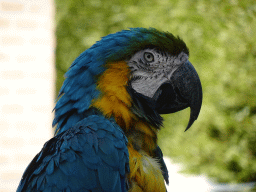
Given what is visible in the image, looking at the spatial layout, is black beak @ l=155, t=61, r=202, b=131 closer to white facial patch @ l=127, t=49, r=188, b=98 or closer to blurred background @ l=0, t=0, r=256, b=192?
white facial patch @ l=127, t=49, r=188, b=98

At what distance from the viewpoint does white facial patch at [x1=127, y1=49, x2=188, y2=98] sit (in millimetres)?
1185

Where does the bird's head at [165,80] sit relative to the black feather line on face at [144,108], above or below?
above

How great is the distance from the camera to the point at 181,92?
120 centimetres

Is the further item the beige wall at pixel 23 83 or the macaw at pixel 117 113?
the beige wall at pixel 23 83

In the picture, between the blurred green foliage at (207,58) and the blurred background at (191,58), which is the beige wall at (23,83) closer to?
the blurred background at (191,58)

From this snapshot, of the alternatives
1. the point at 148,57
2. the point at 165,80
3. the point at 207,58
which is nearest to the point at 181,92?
the point at 165,80

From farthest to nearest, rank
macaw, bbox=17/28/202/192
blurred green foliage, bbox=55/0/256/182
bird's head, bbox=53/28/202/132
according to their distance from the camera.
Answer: blurred green foliage, bbox=55/0/256/182 < bird's head, bbox=53/28/202/132 < macaw, bbox=17/28/202/192

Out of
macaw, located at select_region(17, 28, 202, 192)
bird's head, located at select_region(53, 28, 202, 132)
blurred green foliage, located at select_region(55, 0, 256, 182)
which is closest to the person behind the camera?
macaw, located at select_region(17, 28, 202, 192)

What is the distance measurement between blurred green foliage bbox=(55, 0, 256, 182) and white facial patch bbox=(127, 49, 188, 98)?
4.27 feet

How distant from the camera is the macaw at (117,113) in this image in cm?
96

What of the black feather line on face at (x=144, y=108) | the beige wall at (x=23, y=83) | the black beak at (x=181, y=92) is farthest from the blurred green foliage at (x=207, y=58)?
the black feather line on face at (x=144, y=108)

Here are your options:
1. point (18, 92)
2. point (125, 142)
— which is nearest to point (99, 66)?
point (125, 142)

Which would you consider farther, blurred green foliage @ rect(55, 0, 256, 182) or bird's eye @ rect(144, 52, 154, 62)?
blurred green foliage @ rect(55, 0, 256, 182)

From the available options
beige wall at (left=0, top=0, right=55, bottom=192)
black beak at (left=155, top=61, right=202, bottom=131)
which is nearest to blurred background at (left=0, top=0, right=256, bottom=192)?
beige wall at (left=0, top=0, right=55, bottom=192)
